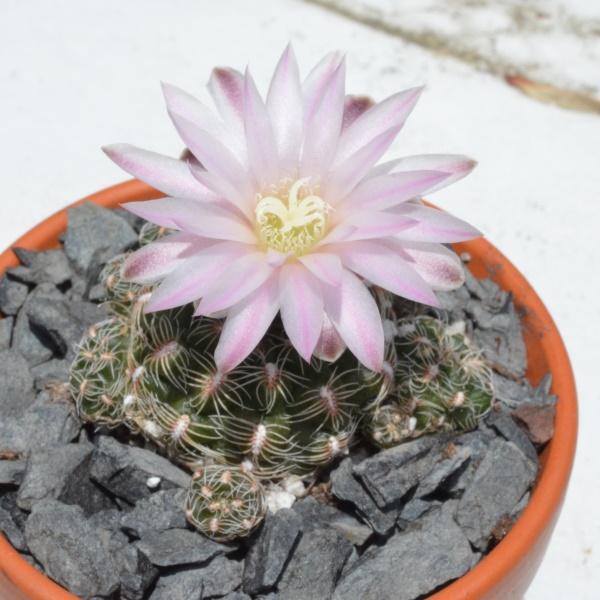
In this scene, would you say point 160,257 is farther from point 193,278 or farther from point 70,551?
point 70,551

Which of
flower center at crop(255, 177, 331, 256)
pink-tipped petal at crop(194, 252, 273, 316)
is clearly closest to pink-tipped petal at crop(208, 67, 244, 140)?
flower center at crop(255, 177, 331, 256)

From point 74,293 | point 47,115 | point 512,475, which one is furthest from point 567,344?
point 47,115

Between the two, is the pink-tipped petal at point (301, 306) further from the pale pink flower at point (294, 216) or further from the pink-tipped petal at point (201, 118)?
the pink-tipped petal at point (201, 118)

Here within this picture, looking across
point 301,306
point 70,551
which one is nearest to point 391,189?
point 301,306

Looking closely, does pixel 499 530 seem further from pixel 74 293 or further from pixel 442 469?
pixel 74 293

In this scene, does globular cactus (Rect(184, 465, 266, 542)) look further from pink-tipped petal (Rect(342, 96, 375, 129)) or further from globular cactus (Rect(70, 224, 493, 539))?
pink-tipped petal (Rect(342, 96, 375, 129))
